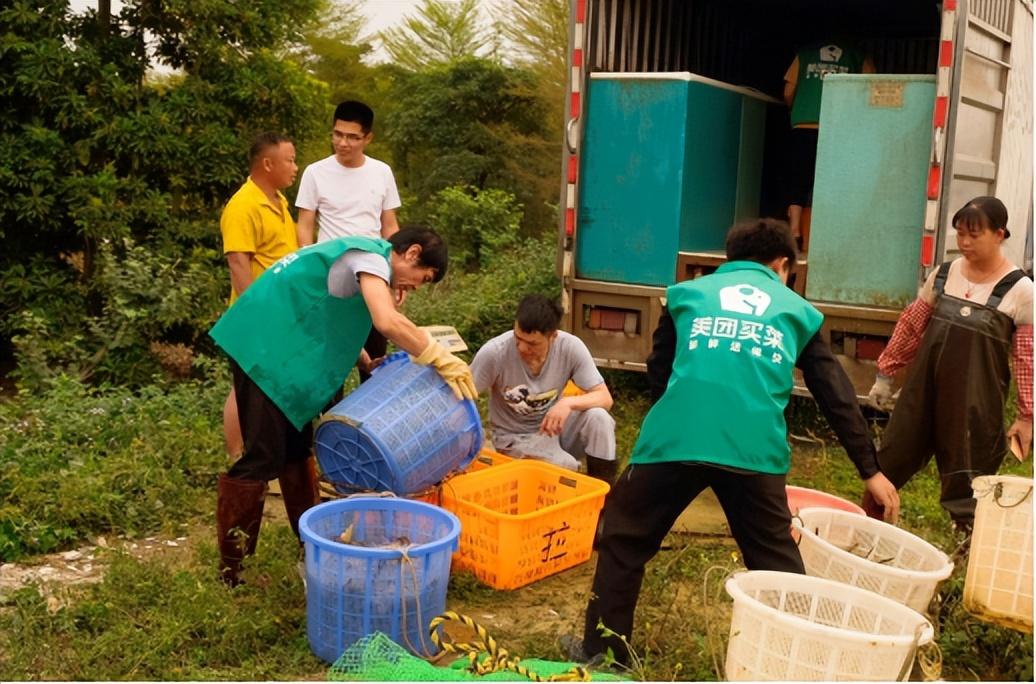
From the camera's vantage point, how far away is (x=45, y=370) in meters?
6.82

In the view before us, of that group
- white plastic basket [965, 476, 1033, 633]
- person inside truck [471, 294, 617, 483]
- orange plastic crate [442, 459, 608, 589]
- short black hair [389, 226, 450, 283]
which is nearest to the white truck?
person inside truck [471, 294, 617, 483]

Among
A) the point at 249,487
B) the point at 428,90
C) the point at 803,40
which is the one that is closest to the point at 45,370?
the point at 249,487

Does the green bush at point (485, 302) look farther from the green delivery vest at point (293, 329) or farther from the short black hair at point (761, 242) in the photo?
the short black hair at point (761, 242)

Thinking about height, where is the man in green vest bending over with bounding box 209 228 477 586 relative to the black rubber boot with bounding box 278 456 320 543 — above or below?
above

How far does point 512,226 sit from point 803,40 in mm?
6524

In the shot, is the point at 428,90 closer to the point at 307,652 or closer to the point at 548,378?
the point at 548,378

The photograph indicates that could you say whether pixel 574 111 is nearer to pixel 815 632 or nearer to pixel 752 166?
pixel 752 166

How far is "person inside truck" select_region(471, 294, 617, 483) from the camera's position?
493cm

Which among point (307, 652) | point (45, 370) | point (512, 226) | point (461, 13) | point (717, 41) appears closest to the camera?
point (307, 652)

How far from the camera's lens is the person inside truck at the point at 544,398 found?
4.93 metres

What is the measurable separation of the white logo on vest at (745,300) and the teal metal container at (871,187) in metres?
3.00

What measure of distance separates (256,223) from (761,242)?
270 centimetres

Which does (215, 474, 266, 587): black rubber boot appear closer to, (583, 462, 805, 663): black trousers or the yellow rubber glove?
the yellow rubber glove

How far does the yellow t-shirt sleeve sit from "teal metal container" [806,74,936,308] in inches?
121
